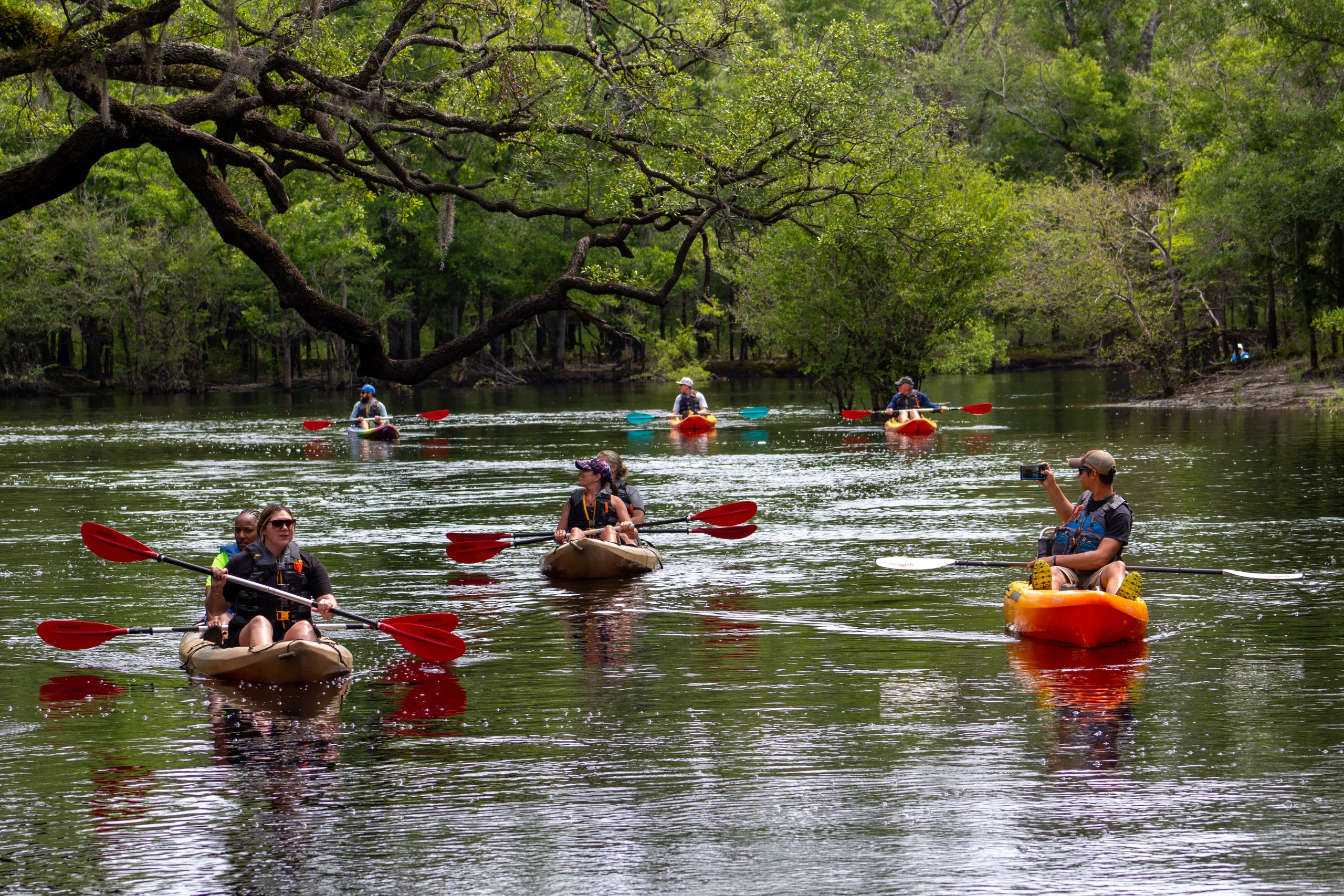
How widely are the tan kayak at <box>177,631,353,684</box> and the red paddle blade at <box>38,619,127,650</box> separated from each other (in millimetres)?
938

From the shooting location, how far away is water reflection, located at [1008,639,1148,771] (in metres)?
8.41

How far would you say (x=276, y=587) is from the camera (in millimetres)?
10906

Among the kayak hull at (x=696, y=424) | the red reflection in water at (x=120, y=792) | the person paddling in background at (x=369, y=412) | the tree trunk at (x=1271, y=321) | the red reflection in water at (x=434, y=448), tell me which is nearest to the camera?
the red reflection in water at (x=120, y=792)

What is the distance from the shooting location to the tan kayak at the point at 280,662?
34.3ft

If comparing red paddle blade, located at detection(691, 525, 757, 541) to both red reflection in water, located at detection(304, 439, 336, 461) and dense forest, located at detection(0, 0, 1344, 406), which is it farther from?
red reflection in water, located at detection(304, 439, 336, 461)

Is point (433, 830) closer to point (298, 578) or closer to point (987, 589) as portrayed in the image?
point (298, 578)

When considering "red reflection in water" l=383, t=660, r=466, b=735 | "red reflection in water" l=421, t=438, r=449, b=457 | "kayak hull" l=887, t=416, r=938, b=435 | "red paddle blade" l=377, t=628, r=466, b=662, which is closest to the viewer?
"red reflection in water" l=383, t=660, r=466, b=735

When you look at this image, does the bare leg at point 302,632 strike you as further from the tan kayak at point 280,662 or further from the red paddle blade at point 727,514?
the red paddle blade at point 727,514

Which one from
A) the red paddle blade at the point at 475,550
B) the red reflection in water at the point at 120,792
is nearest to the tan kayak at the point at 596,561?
the red paddle blade at the point at 475,550

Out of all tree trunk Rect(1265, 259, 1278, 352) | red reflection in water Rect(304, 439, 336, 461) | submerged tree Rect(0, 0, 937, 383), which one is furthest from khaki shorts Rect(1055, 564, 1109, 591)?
tree trunk Rect(1265, 259, 1278, 352)

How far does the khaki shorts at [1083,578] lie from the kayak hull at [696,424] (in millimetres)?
25171

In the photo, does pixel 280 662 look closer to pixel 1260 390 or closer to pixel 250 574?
pixel 250 574

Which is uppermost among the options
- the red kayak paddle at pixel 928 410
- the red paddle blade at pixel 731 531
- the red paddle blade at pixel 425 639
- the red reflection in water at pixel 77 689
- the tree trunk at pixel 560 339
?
the tree trunk at pixel 560 339

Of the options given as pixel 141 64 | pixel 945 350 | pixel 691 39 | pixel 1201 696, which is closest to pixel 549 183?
pixel 691 39
